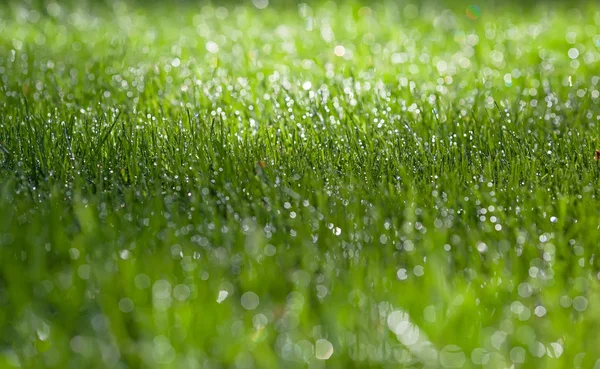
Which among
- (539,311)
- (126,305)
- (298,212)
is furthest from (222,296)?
(539,311)

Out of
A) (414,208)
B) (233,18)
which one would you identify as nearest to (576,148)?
(414,208)

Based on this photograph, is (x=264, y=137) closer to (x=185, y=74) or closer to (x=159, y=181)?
(x=159, y=181)

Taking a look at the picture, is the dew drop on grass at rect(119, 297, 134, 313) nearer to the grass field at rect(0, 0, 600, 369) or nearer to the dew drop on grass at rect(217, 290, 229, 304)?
the grass field at rect(0, 0, 600, 369)

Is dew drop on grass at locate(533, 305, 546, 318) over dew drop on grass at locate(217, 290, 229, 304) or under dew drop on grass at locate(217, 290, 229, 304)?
over

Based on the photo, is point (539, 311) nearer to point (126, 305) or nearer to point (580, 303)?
point (580, 303)

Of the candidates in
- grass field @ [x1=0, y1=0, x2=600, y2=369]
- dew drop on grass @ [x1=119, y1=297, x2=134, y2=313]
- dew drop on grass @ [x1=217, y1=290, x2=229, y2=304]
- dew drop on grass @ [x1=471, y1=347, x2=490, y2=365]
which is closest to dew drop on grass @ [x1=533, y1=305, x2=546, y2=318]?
grass field @ [x1=0, y1=0, x2=600, y2=369]

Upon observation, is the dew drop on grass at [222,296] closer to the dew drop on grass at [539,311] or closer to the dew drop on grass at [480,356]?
the dew drop on grass at [480,356]

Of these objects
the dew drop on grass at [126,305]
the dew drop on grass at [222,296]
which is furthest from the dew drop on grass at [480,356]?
the dew drop on grass at [126,305]

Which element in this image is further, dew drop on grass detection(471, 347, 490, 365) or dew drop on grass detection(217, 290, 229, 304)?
dew drop on grass detection(217, 290, 229, 304)
